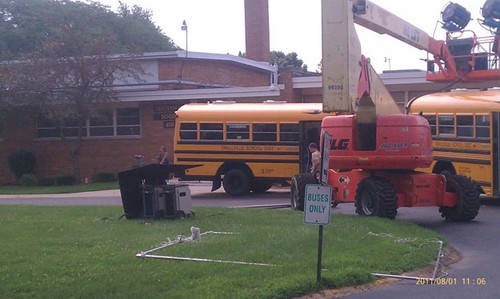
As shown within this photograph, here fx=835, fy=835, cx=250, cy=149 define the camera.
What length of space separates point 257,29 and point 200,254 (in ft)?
116

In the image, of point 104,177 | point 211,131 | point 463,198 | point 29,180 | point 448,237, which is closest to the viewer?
point 448,237

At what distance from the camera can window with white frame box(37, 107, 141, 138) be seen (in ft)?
125

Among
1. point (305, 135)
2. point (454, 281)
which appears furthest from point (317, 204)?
point (305, 135)

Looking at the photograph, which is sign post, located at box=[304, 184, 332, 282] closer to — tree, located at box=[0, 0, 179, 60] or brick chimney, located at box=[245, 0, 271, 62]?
tree, located at box=[0, 0, 179, 60]

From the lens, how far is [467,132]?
23172 mm

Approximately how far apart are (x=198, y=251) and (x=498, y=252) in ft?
17.9

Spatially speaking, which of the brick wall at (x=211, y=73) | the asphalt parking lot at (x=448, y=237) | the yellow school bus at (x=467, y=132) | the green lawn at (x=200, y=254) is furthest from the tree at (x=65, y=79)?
the green lawn at (x=200, y=254)

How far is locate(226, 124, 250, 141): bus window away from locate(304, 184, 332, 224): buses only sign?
1635cm

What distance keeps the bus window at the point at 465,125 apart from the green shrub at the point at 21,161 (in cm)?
2282

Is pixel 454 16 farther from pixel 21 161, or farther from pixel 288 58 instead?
pixel 288 58

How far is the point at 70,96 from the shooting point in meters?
36.5

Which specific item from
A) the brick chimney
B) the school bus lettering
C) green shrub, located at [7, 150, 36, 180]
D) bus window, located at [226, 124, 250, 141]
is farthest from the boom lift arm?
the brick chimney

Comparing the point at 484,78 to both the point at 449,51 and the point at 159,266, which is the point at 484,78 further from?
the point at 159,266

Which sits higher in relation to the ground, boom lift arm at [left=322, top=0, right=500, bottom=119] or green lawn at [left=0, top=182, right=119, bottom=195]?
boom lift arm at [left=322, top=0, right=500, bottom=119]
